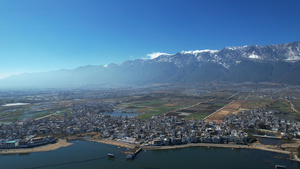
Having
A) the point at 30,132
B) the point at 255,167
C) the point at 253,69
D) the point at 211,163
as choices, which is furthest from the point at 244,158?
the point at 253,69

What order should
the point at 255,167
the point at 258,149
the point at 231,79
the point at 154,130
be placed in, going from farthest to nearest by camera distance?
Result: the point at 231,79 → the point at 154,130 → the point at 258,149 → the point at 255,167

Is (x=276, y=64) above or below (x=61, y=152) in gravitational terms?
above

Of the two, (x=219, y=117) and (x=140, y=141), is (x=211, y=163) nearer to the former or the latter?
(x=140, y=141)

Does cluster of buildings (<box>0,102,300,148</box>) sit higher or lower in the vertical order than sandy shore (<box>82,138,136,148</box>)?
higher

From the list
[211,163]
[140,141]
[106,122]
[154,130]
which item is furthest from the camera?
[106,122]

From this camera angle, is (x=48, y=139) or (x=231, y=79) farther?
(x=231, y=79)

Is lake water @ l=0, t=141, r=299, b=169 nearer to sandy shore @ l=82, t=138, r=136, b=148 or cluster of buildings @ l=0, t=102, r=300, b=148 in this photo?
sandy shore @ l=82, t=138, r=136, b=148

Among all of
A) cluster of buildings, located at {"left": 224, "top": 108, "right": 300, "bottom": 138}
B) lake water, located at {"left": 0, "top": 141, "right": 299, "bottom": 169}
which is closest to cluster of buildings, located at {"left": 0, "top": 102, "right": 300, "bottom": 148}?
cluster of buildings, located at {"left": 224, "top": 108, "right": 300, "bottom": 138}

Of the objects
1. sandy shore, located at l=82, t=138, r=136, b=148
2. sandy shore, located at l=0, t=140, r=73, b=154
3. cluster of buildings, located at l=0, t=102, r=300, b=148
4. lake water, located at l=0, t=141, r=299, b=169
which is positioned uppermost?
cluster of buildings, located at l=0, t=102, r=300, b=148

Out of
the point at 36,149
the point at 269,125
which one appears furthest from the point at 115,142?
the point at 269,125
